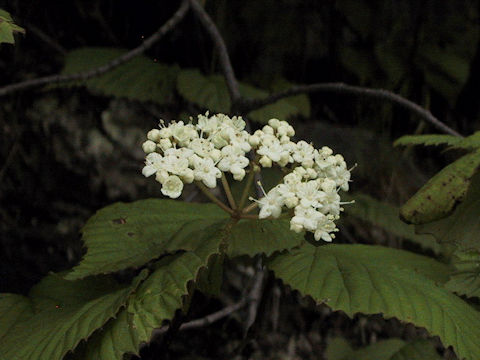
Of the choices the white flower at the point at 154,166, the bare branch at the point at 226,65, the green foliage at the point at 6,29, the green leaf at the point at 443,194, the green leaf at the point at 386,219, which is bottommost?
the green leaf at the point at 386,219

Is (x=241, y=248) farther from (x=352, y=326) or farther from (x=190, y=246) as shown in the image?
(x=352, y=326)

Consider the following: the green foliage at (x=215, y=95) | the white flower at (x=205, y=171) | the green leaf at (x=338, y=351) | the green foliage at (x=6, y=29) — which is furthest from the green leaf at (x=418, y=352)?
the green foliage at (x=6, y=29)

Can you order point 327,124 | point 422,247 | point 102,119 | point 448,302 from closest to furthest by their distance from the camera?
point 448,302 → point 422,247 → point 102,119 → point 327,124

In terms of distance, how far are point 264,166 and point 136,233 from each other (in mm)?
326

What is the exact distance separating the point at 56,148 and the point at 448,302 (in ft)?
6.19

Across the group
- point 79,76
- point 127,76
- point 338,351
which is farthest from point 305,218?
point 127,76

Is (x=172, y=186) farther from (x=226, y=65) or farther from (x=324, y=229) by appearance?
(x=226, y=65)

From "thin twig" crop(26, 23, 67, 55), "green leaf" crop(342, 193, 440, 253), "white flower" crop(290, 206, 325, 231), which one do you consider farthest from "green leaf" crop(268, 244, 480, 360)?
"thin twig" crop(26, 23, 67, 55)

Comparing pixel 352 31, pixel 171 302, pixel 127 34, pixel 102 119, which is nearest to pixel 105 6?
pixel 127 34

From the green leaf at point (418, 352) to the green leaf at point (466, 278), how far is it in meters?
0.39

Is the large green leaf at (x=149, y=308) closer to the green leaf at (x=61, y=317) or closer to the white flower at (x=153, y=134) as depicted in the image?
the green leaf at (x=61, y=317)

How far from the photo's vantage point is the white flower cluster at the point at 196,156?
101 cm

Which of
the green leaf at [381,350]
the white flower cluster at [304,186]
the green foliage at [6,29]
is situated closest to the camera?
the green foliage at [6,29]

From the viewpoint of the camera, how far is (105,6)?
8.56 feet
